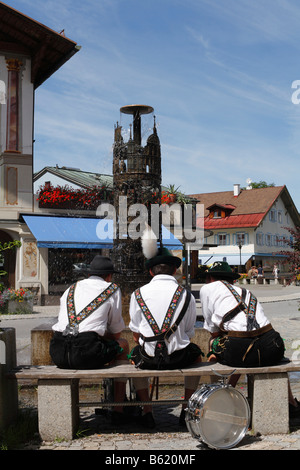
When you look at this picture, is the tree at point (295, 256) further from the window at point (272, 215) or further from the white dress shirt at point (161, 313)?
the window at point (272, 215)

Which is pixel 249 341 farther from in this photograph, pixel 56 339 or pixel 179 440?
pixel 56 339

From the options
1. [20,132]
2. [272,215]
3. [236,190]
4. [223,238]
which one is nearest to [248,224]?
[223,238]

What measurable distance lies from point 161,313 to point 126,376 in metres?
0.63

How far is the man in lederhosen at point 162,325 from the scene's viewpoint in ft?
16.3

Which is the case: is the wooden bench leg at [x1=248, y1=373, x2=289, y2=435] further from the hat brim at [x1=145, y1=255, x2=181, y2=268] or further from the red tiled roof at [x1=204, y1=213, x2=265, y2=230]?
the red tiled roof at [x1=204, y1=213, x2=265, y2=230]

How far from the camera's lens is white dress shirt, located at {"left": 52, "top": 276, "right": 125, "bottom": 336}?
5.06 meters

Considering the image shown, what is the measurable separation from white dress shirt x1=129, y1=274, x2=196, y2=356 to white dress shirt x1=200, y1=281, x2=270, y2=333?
0.23 meters

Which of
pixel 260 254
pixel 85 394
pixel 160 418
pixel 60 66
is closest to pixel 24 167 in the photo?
pixel 60 66

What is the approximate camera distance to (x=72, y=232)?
20.3 metres

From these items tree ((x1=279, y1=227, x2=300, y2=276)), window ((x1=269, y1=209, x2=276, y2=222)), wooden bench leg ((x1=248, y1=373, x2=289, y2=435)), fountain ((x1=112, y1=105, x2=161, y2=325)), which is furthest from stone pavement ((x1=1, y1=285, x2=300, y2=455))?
window ((x1=269, y1=209, x2=276, y2=222))

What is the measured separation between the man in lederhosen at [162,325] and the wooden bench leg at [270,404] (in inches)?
23.9

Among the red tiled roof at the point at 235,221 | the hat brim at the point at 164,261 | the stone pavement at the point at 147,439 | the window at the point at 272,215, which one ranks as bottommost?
the stone pavement at the point at 147,439

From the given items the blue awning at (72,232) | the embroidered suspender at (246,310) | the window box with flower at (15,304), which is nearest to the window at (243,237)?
the blue awning at (72,232)

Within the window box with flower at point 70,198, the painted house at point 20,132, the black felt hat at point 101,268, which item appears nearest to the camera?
the black felt hat at point 101,268
